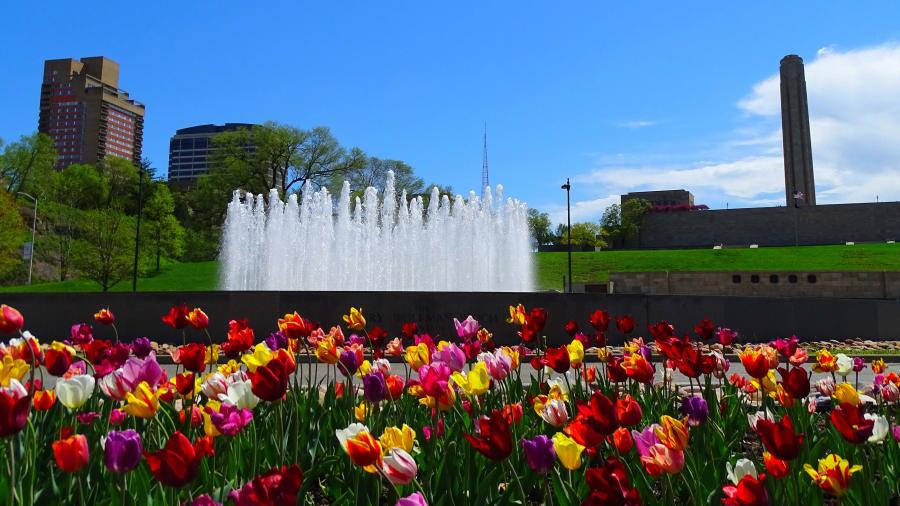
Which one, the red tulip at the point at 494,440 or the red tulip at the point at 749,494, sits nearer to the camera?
the red tulip at the point at 749,494

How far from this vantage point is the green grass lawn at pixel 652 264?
44.4m

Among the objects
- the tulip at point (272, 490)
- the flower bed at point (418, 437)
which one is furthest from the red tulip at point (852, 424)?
the tulip at point (272, 490)

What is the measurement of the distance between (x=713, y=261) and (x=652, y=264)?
5.28 m

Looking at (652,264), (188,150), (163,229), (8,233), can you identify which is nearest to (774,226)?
(652,264)

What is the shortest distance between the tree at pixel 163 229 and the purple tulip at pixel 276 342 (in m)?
43.9

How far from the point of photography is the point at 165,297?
45.8 feet

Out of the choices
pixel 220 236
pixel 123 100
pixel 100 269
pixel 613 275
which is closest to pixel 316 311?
pixel 613 275

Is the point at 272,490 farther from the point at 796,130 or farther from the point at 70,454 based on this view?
the point at 796,130

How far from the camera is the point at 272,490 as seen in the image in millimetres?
1401

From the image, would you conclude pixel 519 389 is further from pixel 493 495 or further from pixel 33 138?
pixel 33 138

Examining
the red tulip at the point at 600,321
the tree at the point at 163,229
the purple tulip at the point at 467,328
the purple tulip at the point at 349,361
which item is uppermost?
the tree at the point at 163,229

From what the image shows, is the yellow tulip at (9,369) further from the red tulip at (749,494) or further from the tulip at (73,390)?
the red tulip at (749,494)

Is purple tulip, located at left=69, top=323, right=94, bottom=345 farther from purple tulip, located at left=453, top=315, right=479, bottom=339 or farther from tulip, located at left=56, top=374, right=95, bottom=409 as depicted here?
purple tulip, located at left=453, top=315, right=479, bottom=339

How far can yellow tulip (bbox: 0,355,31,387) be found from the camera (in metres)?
2.73
